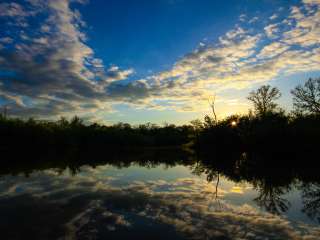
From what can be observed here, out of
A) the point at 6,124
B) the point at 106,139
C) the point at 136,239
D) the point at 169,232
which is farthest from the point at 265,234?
the point at 106,139

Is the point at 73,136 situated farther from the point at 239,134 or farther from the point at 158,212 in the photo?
the point at 158,212

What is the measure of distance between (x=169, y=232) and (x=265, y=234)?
2.56 meters

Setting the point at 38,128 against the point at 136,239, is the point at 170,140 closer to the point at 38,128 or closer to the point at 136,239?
the point at 38,128

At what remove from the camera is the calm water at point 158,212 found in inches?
309

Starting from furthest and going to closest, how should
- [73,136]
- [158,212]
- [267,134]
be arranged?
[73,136] → [267,134] → [158,212]

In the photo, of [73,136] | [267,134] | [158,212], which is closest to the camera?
[158,212]

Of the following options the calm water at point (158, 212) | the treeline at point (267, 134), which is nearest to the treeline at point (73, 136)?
the treeline at point (267, 134)

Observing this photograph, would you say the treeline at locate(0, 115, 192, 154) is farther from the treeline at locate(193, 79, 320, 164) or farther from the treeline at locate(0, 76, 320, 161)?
the treeline at locate(193, 79, 320, 164)

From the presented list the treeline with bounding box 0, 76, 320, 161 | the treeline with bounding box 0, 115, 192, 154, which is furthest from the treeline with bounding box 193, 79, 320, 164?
the treeline with bounding box 0, 115, 192, 154

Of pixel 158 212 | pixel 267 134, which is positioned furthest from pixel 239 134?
pixel 158 212

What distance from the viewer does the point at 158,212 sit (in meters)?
10.3

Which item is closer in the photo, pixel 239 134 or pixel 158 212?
pixel 158 212

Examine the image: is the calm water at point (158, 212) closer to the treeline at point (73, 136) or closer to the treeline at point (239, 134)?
the treeline at point (239, 134)

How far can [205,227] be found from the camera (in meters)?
8.31
